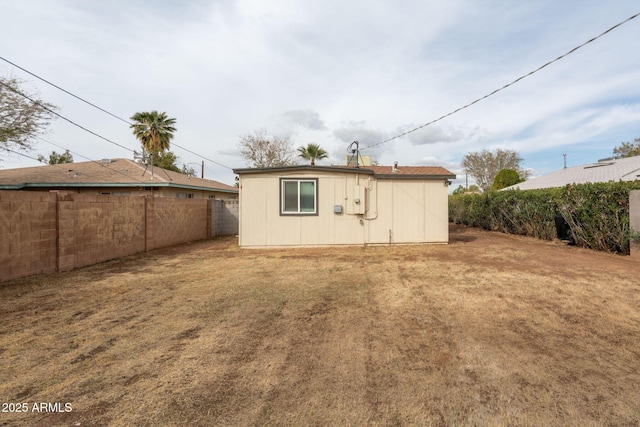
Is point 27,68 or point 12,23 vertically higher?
point 12,23

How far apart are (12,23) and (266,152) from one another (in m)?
20.1

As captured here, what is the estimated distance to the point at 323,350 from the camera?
8.59 feet

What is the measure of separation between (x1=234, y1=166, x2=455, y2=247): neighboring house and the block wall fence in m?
2.81

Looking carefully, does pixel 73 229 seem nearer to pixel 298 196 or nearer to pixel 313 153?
pixel 298 196

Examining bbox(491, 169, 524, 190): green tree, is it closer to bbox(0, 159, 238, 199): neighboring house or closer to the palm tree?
the palm tree

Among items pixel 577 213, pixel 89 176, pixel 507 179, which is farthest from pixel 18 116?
pixel 507 179

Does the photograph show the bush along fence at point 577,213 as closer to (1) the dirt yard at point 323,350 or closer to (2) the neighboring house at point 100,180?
(1) the dirt yard at point 323,350

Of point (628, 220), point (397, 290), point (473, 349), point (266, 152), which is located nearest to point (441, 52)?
point (628, 220)

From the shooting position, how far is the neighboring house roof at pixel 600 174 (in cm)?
1352

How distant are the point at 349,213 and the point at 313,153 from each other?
1401cm

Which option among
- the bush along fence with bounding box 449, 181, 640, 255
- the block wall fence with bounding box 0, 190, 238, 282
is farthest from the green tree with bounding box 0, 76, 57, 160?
the bush along fence with bounding box 449, 181, 640, 255

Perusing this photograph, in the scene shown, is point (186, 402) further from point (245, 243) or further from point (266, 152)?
point (266, 152)

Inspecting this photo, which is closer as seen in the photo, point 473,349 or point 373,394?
point 373,394

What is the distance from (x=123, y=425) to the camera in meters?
1.69
